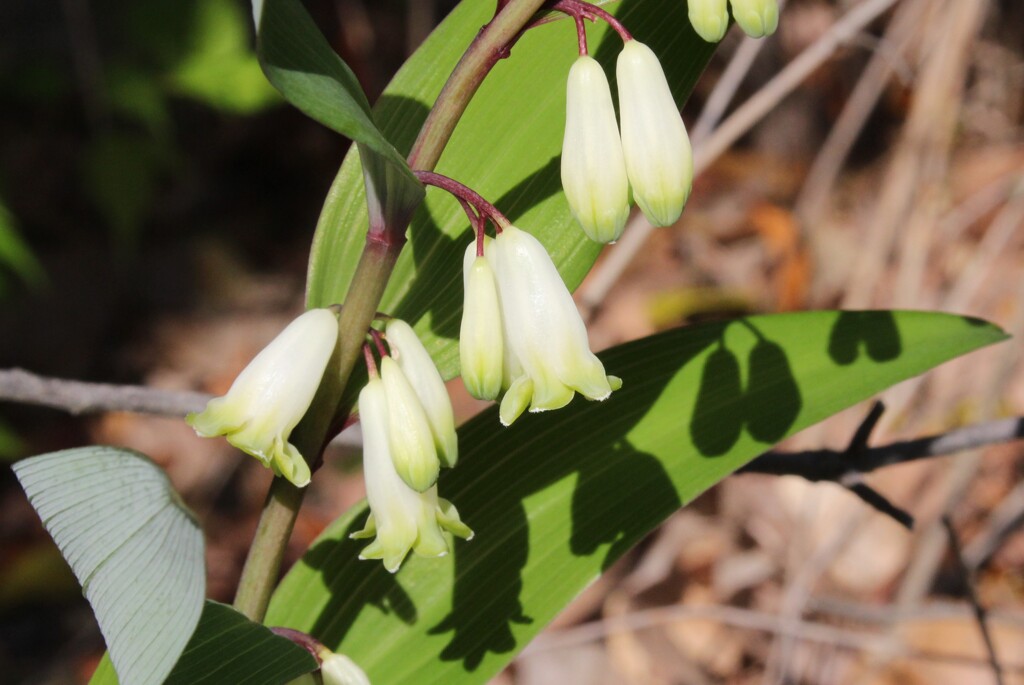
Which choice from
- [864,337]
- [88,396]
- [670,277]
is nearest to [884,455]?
[864,337]

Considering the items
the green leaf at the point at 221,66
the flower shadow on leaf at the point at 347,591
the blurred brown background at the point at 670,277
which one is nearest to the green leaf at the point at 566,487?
the flower shadow on leaf at the point at 347,591

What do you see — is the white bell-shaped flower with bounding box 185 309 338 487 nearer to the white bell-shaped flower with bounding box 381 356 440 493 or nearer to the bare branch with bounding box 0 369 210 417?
the white bell-shaped flower with bounding box 381 356 440 493

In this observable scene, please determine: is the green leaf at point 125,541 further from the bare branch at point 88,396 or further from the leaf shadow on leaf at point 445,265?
the bare branch at point 88,396

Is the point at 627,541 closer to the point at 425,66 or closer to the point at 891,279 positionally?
the point at 425,66

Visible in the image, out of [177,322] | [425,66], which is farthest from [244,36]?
[425,66]

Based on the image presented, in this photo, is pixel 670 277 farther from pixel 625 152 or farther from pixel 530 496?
pixel 625 152

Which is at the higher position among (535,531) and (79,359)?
(535,531)
